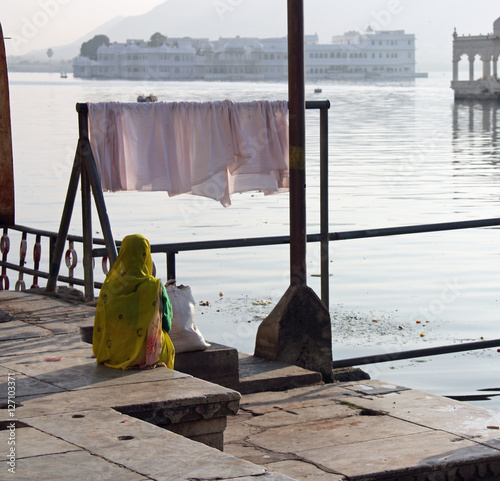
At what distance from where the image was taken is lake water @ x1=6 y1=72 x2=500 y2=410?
319 inches

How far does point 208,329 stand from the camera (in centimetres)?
854

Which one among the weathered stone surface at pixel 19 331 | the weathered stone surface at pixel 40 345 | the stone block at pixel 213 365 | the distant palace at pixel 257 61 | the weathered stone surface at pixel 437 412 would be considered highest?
the distant palace at pixel 257 61

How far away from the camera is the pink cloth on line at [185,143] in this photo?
571 cm

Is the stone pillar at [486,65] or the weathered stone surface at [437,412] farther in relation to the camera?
the stone pillar at [486,65]

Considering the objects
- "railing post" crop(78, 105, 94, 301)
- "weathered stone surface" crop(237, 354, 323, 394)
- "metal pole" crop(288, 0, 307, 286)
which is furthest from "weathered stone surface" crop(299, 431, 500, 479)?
"railing post" crop(78, 105, 94, 301)

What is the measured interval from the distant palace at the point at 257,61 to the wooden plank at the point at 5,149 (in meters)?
156

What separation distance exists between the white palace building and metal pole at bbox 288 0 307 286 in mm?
57867

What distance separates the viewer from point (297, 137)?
511 cm

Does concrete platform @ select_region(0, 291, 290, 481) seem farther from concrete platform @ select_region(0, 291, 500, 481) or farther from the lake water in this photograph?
the lake water

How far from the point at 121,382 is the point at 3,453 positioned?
0.92m

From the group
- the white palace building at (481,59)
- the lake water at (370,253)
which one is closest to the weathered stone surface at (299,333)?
the lake water at (370,253)

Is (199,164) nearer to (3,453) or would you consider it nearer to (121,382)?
(121,382)

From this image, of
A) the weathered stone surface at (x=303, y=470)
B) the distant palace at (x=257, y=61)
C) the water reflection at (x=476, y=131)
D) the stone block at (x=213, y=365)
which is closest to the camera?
the weathered stone surface at (x=303, y=470)

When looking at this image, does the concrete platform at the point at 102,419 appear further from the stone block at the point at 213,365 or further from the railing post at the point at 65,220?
the railing post at the point at 65,220
